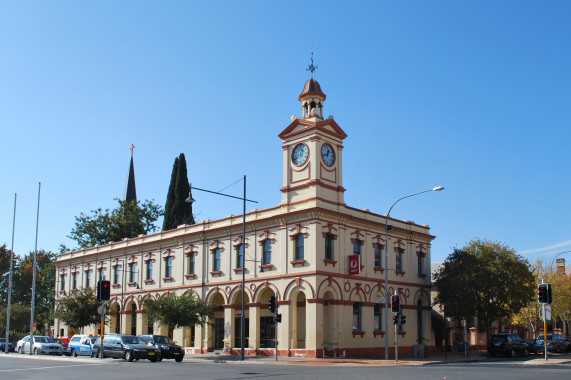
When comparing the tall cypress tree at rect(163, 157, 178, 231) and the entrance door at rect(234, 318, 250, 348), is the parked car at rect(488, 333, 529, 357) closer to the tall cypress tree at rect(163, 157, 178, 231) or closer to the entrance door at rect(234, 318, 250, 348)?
the entrance door at rect(234, 318, 250, 348)

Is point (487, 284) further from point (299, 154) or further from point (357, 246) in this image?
point (299, 154)

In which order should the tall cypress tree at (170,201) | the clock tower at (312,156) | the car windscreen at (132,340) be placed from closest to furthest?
the car windscreen at (132,340)
the clock tower at (312,156)
the tall cypress tree at (170,201)

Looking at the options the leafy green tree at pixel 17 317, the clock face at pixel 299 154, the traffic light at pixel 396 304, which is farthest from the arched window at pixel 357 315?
the leafy green tree at pixel 17 317

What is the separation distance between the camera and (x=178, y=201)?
215ft

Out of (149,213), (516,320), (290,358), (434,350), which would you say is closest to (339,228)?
(290,358)

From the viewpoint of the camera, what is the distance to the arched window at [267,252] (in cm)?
4206

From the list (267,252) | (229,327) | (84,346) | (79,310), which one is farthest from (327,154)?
(79,310)

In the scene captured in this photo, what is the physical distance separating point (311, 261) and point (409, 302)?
36.8 ft

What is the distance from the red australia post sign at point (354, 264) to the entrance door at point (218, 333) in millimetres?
12230

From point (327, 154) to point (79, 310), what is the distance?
27.6 m

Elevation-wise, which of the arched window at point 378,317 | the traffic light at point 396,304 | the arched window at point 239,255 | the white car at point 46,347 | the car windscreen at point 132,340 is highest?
the arched window at point 239,255

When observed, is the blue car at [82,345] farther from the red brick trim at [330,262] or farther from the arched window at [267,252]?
the red brick trim at [330,262]

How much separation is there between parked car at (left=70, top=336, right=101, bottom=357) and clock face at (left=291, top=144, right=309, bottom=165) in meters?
17.7

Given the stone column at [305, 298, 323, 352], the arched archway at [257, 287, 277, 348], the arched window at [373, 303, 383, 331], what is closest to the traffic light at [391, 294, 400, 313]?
the stone column at [305, 298, 323, 352]
